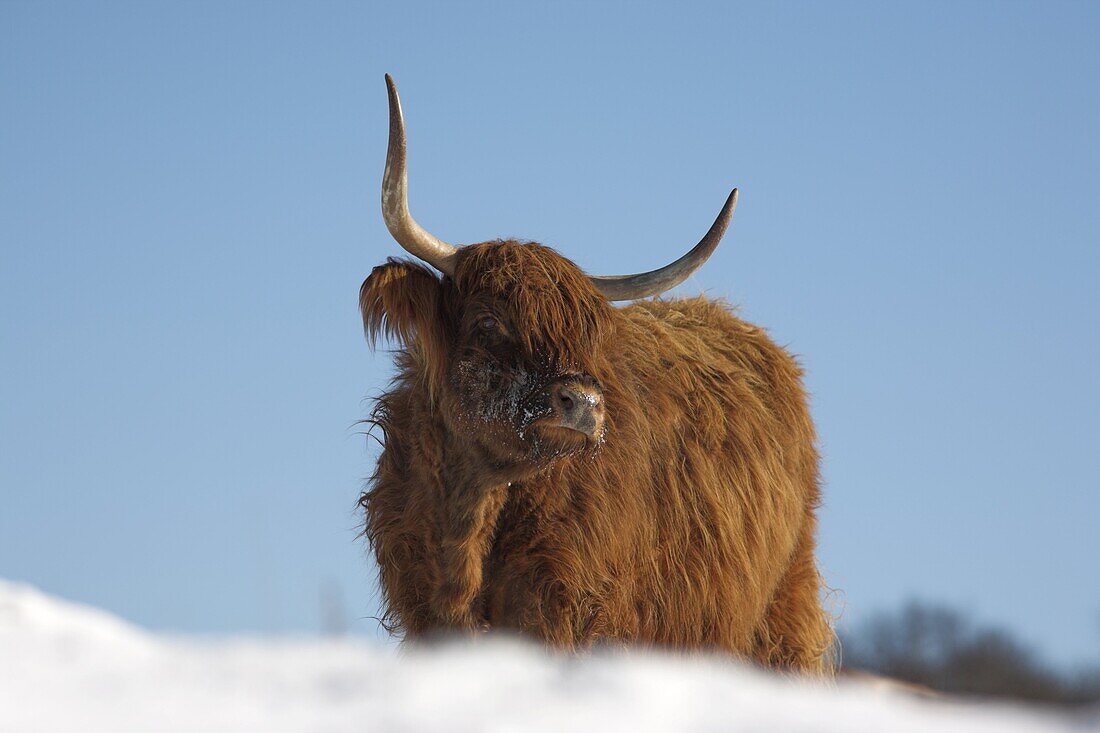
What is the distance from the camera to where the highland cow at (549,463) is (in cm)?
633

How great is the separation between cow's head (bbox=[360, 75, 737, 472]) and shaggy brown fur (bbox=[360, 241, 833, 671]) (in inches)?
0.4

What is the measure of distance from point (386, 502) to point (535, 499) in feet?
2.69

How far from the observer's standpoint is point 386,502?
6805mm

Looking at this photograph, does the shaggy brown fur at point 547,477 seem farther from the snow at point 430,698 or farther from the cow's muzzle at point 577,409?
the snow at point 430,698

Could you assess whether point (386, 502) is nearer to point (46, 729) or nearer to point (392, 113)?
point (392, 113)

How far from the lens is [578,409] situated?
612cm

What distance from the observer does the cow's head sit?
6.23 metres

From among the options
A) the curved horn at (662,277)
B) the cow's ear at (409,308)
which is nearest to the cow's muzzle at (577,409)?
the cow's ear at (409,308)

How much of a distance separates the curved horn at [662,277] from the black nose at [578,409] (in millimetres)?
1628

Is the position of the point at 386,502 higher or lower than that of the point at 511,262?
lower

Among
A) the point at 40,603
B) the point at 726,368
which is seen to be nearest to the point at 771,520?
the point at 726,368

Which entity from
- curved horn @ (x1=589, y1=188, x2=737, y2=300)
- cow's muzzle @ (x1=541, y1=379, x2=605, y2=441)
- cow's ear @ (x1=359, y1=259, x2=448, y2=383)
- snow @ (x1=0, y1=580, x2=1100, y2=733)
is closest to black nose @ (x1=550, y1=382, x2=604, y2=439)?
cow's muzzle @ (x1=541, y1=379, x2=605, y2=441)

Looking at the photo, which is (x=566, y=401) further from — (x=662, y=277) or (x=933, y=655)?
(x=933, y=655)

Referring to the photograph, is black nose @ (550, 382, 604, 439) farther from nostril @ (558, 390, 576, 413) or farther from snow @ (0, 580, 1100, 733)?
snow @ (0, 580, 1100, 733)
